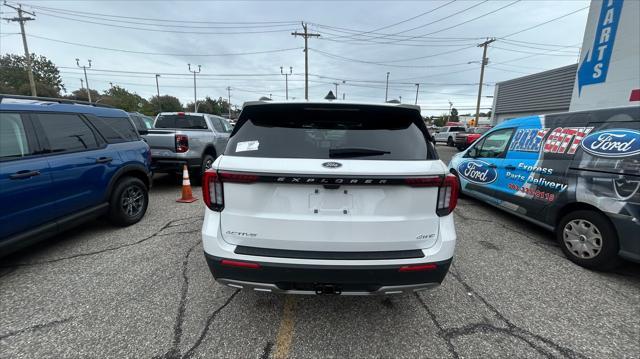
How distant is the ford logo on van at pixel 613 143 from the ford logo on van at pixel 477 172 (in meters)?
1.56

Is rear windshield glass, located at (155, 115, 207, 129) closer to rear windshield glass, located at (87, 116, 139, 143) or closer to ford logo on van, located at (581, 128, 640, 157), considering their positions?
rear windshield glass, located at (87, 116, 139, 143)

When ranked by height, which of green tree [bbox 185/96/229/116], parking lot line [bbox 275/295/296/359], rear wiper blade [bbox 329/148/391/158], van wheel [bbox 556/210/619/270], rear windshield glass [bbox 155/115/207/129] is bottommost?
parking lot line [bbox 275/295/296/359]

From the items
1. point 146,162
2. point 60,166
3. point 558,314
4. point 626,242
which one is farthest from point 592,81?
point 60,166

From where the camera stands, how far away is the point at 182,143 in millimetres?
6688

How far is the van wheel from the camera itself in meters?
3.09

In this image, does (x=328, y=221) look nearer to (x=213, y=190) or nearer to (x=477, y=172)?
(x=213, y=190)

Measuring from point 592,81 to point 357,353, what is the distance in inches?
541

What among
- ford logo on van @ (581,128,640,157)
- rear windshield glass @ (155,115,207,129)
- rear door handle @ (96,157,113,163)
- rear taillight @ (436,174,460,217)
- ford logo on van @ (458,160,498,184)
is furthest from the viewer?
rear windshield glass @ (155,115,207,129)

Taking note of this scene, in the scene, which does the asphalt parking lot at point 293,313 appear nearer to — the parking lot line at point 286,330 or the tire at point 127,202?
the parking lot line at point 286,330

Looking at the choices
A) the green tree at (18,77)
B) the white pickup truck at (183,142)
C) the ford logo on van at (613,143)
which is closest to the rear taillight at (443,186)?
the ford logo on van at (613,143)

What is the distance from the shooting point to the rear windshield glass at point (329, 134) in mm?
2018

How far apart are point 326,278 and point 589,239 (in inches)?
139

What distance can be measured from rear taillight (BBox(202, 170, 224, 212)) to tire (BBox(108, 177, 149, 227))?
3200mm

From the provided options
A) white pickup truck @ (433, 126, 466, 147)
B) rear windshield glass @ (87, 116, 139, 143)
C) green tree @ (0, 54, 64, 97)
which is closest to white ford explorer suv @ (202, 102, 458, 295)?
rear windshield glass @ (87, 116, 139, 143)
